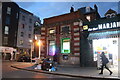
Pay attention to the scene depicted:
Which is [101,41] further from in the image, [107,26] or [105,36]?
[107,26]

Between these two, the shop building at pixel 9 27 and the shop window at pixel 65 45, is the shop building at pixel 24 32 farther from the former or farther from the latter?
the shop window at pixel 65 45

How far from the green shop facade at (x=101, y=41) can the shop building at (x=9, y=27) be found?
2292 centimetres

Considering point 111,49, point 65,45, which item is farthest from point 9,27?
point 111,49

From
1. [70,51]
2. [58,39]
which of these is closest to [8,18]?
[58,39]

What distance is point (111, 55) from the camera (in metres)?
13.6

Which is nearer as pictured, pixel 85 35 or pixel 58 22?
pixel 85 35

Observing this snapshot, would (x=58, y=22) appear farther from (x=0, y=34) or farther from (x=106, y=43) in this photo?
(x=0, y=34)

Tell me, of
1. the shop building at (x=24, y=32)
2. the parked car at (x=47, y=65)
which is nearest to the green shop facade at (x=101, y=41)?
the parked car at (x=47, y=65)

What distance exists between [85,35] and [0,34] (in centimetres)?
2560

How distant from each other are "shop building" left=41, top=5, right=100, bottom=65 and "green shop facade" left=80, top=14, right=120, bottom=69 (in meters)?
0.98

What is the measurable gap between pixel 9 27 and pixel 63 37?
23427 millimetres

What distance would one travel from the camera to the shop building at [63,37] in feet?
51.2

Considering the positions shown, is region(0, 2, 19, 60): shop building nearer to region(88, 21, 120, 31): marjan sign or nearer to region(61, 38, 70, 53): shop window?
region(61, 38, 70, 53): shop window

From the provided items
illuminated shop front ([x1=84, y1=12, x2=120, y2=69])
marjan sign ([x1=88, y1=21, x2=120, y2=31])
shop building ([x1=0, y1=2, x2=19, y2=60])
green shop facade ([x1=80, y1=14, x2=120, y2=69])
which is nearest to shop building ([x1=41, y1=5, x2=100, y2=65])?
green shop facade ([x1=80, y1=14, x2=120, y2=69])
